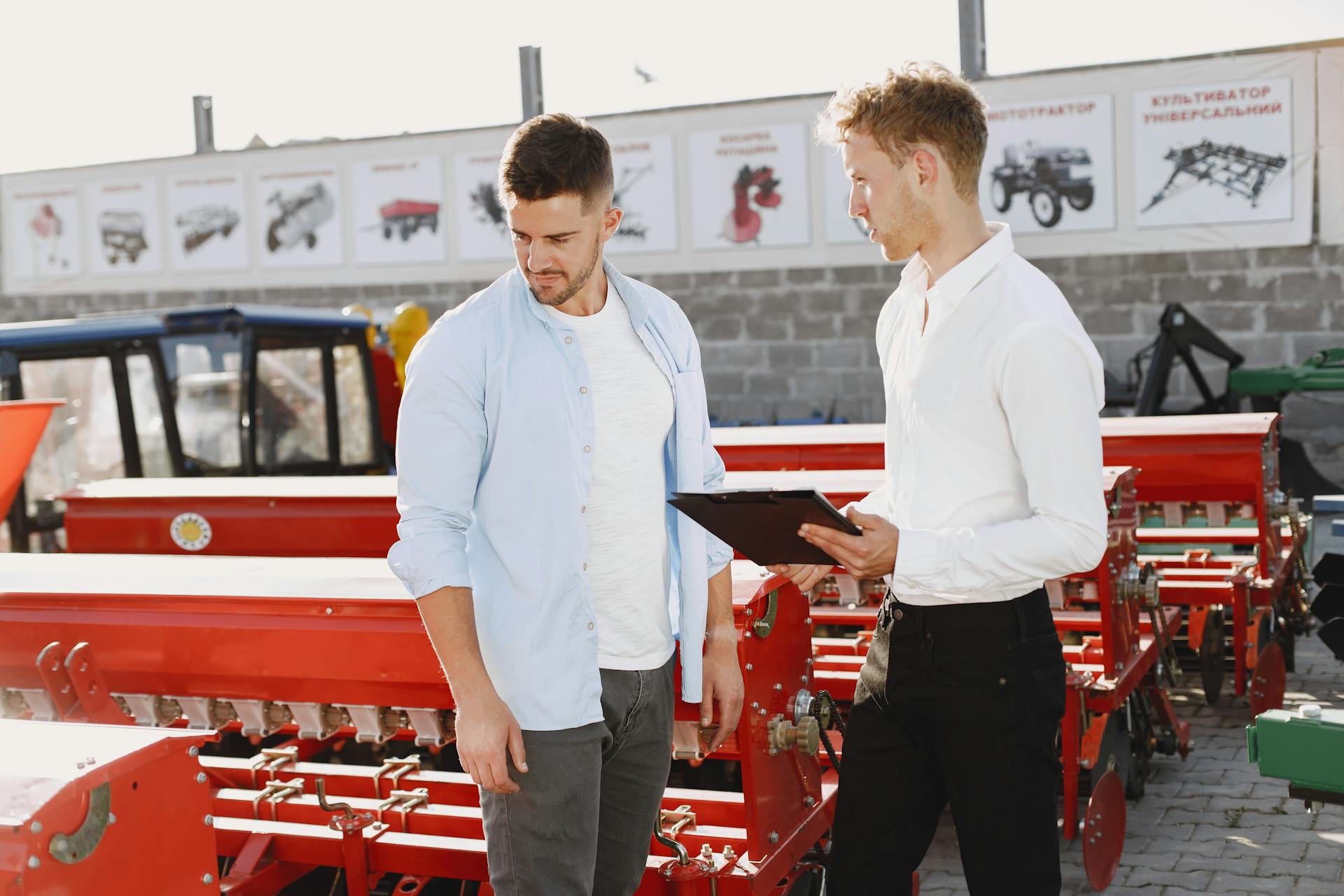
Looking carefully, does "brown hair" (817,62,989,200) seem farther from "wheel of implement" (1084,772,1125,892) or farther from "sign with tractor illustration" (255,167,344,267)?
"sign with tractor illustration" (255,167,344,267)

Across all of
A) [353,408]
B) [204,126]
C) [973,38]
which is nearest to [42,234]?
[204,126]

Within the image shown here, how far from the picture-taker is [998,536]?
1.98 metres

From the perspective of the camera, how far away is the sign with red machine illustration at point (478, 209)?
1316 centimetres

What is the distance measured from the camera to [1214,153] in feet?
33.7

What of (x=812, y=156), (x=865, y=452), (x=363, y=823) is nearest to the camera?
(x=363, y=823)

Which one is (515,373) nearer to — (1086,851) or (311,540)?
(1086,851)

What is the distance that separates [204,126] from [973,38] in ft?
28.8

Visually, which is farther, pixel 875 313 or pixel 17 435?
pixel 875 313

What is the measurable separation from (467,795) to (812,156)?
30.5 ft

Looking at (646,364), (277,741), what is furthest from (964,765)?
(277,741)

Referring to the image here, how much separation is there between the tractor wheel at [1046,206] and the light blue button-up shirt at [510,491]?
9523 millimetres

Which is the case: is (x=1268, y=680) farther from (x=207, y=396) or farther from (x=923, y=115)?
(x=207, y=396)

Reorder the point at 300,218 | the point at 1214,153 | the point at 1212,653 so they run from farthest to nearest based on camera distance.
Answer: the point at 300,218
the point at 1214,153
the point at 1212,653

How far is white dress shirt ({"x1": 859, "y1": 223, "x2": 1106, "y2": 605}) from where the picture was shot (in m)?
1.95
